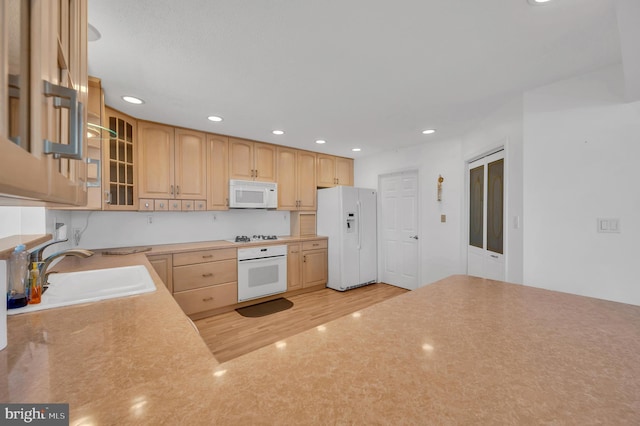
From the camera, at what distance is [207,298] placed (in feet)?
9.95

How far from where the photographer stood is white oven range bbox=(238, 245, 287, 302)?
332cm

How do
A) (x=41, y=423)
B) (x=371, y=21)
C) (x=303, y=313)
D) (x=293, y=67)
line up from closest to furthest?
1. (x=41, y=423)
2. (x=371, y=21)
3. (x=293, y=67)
4. (x=303, y=313)

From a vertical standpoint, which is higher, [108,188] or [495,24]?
[495,24]

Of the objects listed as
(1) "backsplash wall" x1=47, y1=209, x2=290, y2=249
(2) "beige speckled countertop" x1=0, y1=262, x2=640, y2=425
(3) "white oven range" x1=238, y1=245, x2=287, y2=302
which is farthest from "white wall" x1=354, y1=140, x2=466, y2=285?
(2) "beige speckled countertop" x1=0, y1=262, x2=640, y2=425

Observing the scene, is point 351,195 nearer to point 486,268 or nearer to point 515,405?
point 486,268

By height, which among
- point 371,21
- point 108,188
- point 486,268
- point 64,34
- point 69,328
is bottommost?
point 486,268

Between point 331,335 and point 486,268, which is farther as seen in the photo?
point 486,268

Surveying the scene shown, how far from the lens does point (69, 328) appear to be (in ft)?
2.94

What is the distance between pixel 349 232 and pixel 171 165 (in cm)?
265

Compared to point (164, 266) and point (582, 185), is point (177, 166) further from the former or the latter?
point (582, 185)

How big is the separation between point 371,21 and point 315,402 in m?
1.67

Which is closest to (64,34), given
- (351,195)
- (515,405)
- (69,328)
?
(69,328)

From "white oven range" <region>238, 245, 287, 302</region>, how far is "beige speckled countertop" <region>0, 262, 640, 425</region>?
2341mm

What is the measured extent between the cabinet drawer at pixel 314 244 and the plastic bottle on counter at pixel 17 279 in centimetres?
305
